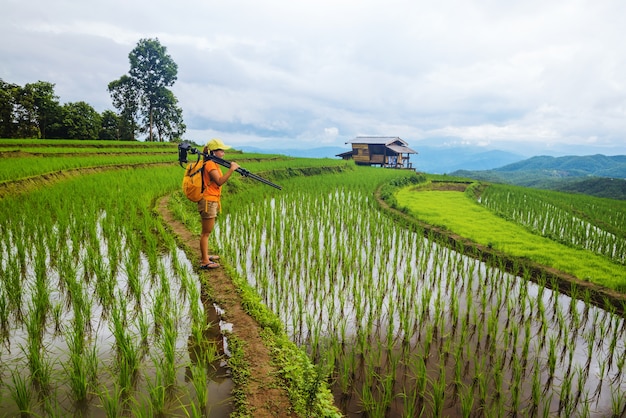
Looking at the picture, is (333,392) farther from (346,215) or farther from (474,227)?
(474,227)

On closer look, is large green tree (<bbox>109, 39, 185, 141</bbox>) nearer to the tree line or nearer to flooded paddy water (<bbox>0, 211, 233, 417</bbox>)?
the tree line

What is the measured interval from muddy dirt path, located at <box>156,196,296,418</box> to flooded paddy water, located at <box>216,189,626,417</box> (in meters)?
0.37

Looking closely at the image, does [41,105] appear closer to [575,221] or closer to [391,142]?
[391,142]

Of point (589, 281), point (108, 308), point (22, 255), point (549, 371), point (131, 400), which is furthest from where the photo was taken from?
point (589, 281)

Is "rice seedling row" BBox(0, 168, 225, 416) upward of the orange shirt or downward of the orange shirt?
downward

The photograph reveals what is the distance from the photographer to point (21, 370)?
7.88 feet

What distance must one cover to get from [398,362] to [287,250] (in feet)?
9.57

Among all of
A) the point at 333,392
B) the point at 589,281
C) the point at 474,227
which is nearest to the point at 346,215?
the point at 474,227

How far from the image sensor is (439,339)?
3.30 metres

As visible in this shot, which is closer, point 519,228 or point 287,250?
point 287,250

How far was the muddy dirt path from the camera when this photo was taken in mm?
2182

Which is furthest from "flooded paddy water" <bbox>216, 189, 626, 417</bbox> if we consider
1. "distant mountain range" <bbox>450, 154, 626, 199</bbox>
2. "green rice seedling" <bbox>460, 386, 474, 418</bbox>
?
"distant mountain range" <bbox>450, 154, 626, 199</bbox>

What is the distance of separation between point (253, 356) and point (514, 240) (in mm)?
6051

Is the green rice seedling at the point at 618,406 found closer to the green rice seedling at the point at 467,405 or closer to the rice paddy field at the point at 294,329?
the rice paddy field at the point at 294,329
